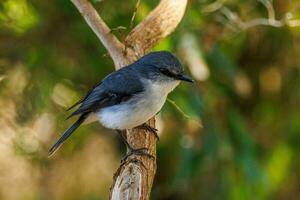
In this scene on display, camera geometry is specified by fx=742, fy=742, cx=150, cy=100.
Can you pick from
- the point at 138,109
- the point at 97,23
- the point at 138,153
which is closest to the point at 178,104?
the point at 138,109

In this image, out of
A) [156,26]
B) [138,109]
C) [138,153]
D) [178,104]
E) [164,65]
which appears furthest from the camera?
[178,104]

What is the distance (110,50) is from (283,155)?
2.54 meters

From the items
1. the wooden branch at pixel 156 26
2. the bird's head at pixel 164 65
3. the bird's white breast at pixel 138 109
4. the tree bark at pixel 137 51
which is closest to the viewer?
the tree bark at pixel 137 51

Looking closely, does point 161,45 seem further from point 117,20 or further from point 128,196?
point 128,196

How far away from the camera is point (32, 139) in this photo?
5.73 meters

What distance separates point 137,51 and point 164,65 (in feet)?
0.91

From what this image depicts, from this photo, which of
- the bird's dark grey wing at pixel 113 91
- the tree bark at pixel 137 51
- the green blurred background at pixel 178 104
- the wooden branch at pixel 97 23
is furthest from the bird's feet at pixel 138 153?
Result: the green blurred background at pixel 178 104

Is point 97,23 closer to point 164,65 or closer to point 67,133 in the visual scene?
point 164,65

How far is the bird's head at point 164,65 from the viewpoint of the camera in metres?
4.21

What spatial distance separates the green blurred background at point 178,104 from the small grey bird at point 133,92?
0.98 m

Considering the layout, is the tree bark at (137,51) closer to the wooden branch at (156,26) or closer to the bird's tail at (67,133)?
the wooden branch at (156,26)

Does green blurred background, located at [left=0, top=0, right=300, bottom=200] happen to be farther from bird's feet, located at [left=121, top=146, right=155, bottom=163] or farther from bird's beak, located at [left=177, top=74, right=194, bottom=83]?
bird's feet, located at [left=121, top=146, right=155, bottom=163]

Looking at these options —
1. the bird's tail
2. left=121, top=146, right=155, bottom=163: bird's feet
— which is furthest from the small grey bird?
left=121, top=146, right=155, bottom=163: bird's feet

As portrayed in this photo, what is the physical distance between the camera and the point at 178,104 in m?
5.40
